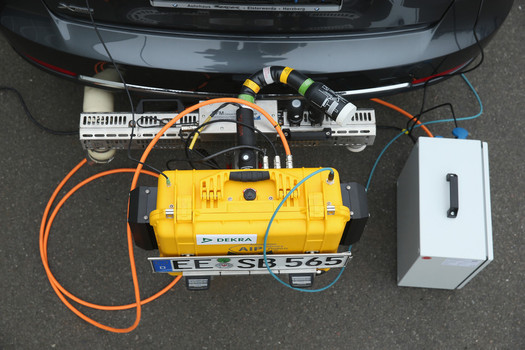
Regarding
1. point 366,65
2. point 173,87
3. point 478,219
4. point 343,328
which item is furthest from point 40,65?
point 478,219

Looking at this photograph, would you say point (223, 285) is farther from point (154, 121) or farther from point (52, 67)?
point (52, 67)

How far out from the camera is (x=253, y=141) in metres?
2.09

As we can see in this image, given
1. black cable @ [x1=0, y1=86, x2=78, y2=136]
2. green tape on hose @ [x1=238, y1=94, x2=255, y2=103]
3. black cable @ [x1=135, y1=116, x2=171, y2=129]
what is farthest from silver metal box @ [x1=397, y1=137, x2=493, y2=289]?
black cable @ [x1=0, y1=86, x2=78, y2=136]

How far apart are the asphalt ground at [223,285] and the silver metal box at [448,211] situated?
278 millimetres

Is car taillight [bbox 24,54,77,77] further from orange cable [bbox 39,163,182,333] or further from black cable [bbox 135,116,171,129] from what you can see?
orange cable [bbox 39,163,182,333]

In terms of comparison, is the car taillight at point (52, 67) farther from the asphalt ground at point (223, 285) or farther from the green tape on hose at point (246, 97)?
the green tape on hose at point (246, 97)

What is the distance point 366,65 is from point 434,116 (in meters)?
1.03

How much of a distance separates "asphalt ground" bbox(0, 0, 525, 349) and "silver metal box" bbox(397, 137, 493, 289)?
11.0 inches

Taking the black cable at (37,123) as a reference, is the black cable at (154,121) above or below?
above

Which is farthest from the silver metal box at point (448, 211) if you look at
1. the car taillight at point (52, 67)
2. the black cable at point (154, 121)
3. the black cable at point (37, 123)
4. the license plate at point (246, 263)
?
the black cable at point (37, 123)

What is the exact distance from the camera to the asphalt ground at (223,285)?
8.54 feet

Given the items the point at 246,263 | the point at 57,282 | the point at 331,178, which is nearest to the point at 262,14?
the point at 331,178

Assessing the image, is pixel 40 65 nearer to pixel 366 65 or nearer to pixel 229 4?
pixel 229 4

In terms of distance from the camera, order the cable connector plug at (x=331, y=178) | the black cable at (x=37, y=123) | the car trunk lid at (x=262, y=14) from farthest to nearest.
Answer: the black cable at (x=37, y=123) < the car trunk lid at (x=262, y=14) < the cable connector plug at (x=331, y=178)
